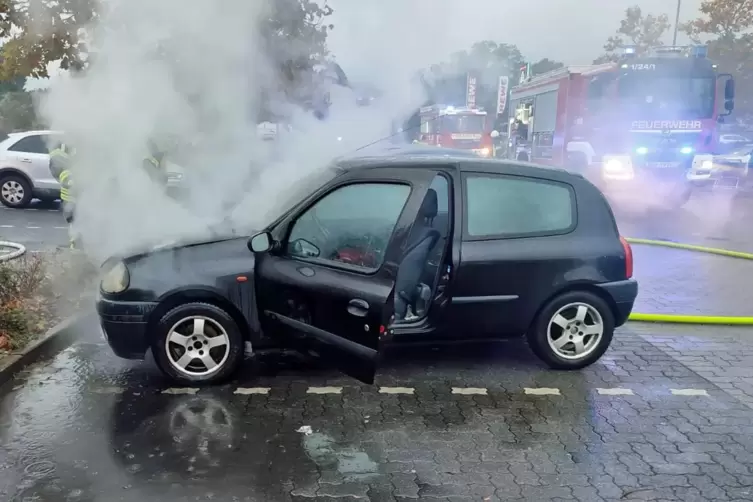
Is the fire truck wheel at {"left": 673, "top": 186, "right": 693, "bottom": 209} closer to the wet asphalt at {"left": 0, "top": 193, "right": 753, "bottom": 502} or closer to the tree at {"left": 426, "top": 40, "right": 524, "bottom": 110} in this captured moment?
the tree at {"left": 426, "top": 40, "right": 524, "bottom": 110}

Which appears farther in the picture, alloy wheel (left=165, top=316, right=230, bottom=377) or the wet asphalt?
alloy wheel (left=165, top=316, right=230, bottom=377)

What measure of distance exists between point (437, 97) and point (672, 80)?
35.0 ft

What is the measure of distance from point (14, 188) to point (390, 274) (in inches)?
456

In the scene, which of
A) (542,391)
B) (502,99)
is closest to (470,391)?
(542,391)

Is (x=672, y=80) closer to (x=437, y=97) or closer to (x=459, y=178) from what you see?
(x=437, y=97)

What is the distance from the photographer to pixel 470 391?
4707mm

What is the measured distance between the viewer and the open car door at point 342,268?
4.08 metres

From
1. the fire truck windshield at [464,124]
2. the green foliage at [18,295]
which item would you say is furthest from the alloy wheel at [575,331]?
the fire truck windshield at [464,124]

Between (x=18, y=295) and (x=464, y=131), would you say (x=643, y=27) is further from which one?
(x=18, y=295)

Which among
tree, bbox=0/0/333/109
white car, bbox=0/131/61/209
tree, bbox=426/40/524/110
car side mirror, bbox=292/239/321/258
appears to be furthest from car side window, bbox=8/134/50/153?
car side mirror, bbox=292/239/321/258

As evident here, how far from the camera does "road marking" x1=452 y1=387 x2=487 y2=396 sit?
4.65 m

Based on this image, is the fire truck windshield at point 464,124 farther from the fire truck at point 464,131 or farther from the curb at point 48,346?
the curb at point 48,346

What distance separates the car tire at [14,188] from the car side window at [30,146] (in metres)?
0.53

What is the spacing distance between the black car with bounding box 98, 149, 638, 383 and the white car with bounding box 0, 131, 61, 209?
9412 millimetres
